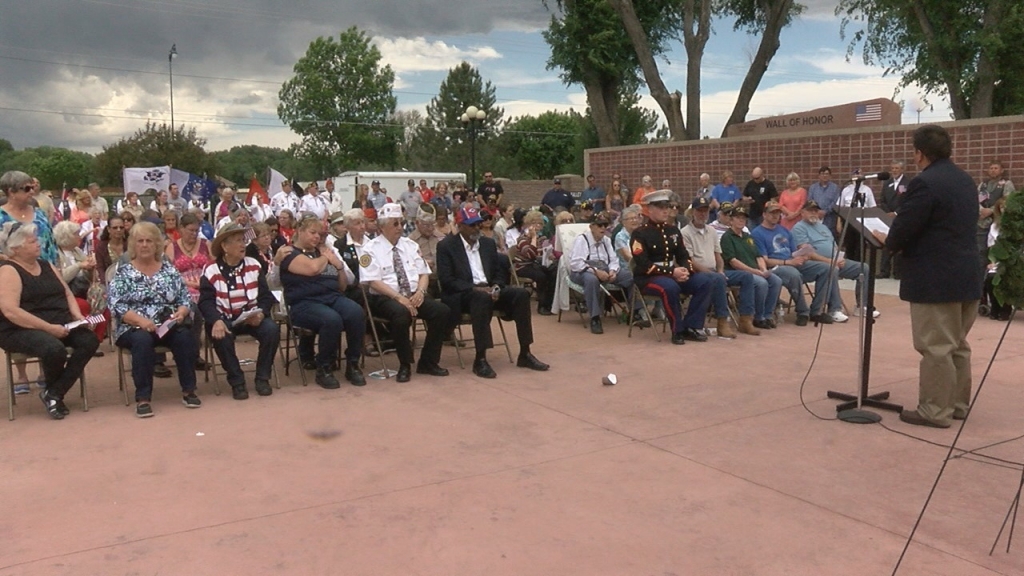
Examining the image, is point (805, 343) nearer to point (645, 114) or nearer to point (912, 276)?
point (912, 276)

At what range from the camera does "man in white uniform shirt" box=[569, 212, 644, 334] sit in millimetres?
9742

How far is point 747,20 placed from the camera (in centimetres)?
2345

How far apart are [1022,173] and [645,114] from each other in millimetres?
34188

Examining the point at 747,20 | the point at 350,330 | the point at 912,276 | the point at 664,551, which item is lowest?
the point at 664,551

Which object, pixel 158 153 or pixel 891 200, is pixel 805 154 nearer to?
pixel 891 200

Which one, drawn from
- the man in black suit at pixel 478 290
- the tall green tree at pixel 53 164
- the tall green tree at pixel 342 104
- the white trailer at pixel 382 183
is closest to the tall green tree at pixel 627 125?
the white trailer at pixel 382 183

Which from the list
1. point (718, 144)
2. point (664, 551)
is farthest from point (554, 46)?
Result: point (664, 551)

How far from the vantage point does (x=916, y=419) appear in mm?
5898

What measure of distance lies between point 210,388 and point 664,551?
15.7 feet

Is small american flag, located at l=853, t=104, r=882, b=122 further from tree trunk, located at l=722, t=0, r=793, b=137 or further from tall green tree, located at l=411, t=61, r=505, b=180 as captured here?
tall green tree, located at l=411, t=61, r=505, b=180

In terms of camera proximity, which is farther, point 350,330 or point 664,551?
point 350,330

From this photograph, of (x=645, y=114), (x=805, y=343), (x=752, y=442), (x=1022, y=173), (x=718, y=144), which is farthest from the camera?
(x=645, y=114)

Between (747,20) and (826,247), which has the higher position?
(747,20)

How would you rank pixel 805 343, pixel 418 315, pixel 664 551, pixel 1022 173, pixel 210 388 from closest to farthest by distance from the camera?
pixel 664 551
pixel 210 388
pixel 418 315
pixel 805 343
pixel 1022 173
